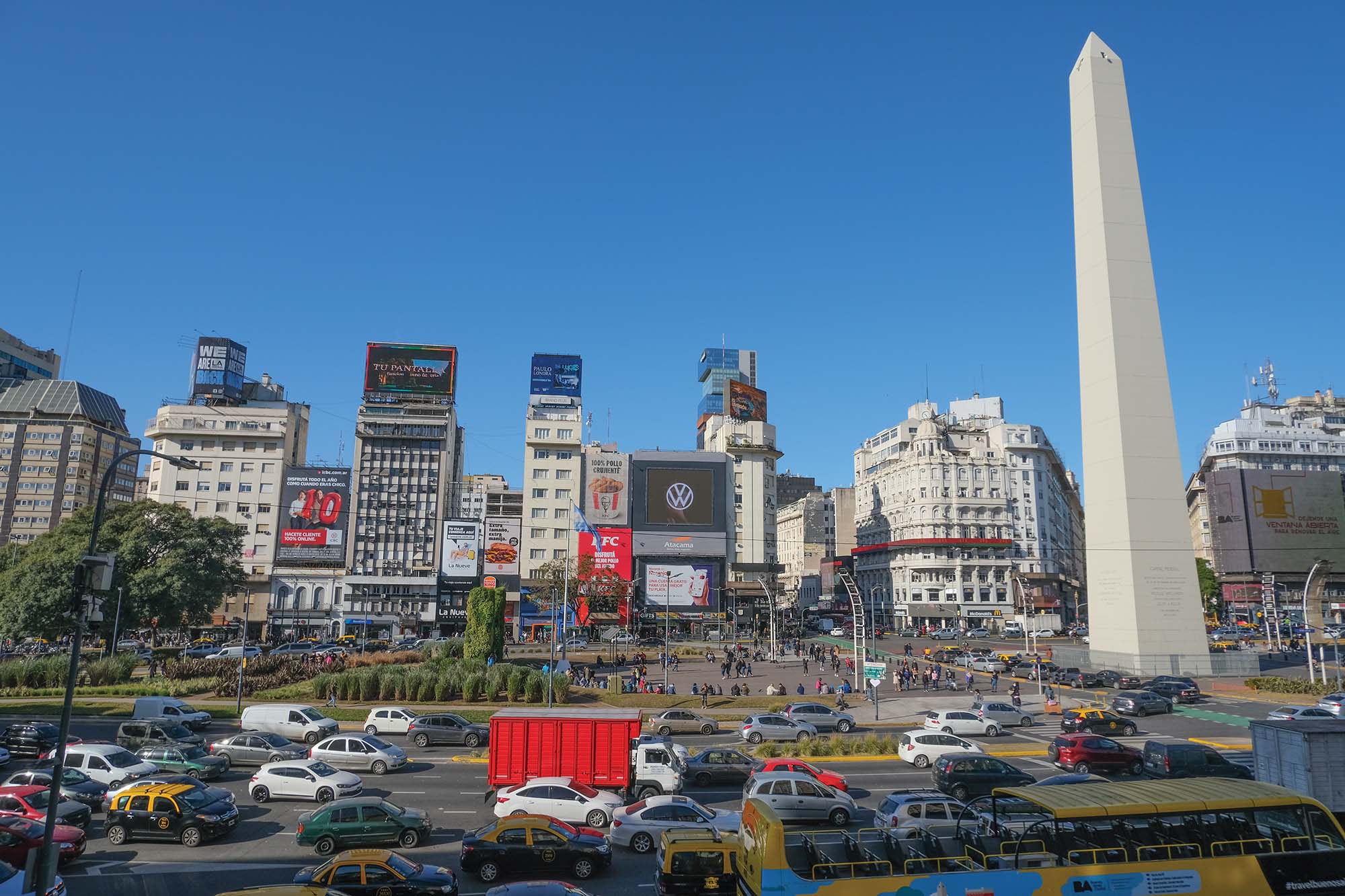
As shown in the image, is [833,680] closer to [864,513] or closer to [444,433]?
[444,433]

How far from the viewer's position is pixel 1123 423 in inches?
1967

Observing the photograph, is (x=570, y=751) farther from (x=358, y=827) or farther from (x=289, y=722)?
(x=289, y=722)

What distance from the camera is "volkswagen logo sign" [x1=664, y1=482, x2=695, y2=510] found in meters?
102

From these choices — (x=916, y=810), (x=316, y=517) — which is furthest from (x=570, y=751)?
(x=316, y=517)

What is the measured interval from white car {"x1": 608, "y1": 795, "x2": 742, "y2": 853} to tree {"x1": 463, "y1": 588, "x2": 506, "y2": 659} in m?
30.9

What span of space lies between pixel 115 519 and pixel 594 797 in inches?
2410

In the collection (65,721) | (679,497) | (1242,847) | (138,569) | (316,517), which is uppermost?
(679,497)

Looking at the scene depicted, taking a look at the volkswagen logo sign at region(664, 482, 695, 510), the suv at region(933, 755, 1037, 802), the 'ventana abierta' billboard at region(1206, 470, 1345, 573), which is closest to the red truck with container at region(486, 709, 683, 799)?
the suv at region(933, 755, 1037, 802)

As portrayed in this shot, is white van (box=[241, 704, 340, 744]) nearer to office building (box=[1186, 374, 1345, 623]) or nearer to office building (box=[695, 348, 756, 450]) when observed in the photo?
office building (box=[1186, 374, 1345, 623])

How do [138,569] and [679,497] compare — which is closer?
[138,569]

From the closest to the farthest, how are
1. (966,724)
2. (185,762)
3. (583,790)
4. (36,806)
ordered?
(36,806) → (583,790) → (185,762) → (966,724)

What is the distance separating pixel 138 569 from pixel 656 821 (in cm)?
5933

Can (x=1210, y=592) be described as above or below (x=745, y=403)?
below

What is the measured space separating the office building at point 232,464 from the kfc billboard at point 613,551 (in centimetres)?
4019
